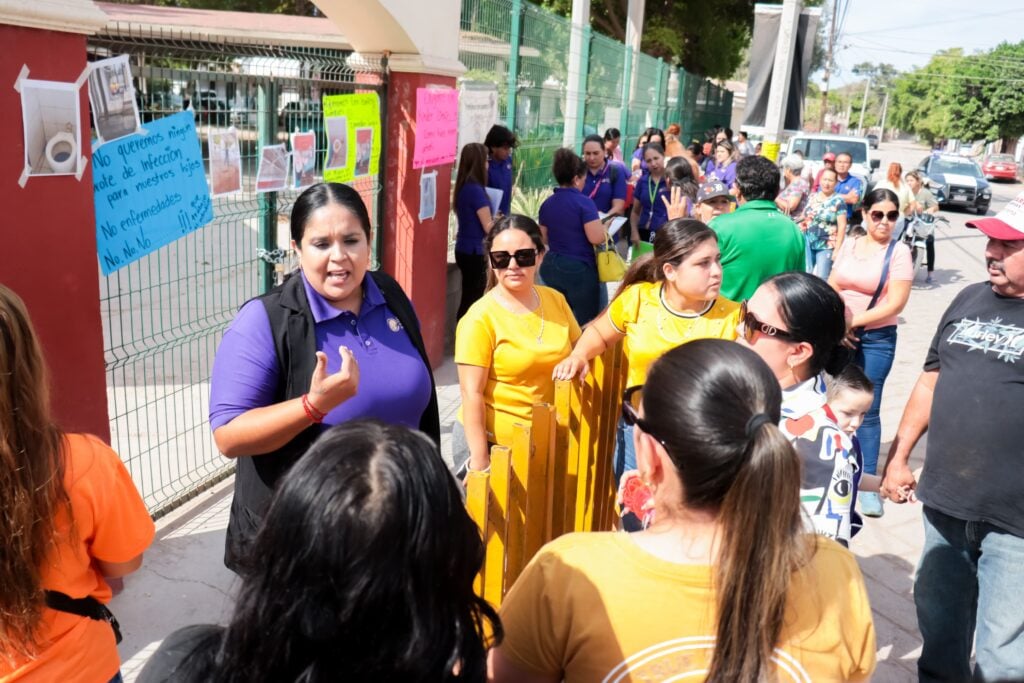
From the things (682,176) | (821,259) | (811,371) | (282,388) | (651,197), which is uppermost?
(682,176)

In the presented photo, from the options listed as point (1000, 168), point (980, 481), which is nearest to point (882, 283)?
point (980, 481)

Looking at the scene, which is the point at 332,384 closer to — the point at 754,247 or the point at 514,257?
the point at 514,257

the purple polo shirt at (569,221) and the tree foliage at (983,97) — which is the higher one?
the tree foliage at (983,97)

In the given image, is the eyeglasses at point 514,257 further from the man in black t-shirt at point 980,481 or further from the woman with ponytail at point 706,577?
the woman with ponytail at point 706,577

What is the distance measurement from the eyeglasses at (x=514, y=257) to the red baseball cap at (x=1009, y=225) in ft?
5.44

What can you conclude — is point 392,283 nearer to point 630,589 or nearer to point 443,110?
point 630,589

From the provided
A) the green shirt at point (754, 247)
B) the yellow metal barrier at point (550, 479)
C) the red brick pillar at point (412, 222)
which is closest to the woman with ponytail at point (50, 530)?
the yellow metal barrier at point (550, 479)

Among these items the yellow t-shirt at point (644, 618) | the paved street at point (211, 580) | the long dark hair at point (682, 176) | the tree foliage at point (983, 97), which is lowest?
the paved street at point (211, 580)

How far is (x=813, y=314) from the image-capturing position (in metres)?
2.51

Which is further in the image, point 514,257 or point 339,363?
point 514,257

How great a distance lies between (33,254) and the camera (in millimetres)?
3033

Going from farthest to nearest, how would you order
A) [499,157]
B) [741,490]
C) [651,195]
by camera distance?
[651,195] → [499,157] → [741,490]

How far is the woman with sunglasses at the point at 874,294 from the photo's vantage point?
15.8 ft

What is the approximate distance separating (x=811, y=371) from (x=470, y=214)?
4.41m
